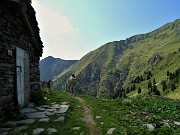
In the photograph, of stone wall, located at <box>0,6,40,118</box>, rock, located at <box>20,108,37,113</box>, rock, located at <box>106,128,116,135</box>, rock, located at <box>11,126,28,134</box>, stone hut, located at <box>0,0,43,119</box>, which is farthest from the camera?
rock, located at <box>20,108,37,113</box>

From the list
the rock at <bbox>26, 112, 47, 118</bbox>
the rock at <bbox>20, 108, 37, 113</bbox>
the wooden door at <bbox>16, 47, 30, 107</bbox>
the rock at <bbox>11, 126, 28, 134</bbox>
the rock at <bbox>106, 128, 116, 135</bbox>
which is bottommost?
the rock at <bbox>106, 128, 116, 135</bbox>

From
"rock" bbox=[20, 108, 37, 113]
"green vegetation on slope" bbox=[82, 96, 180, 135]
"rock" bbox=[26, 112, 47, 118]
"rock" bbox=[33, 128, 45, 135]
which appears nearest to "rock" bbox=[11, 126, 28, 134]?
"rock" bbox=[33, 128, 45, 135]

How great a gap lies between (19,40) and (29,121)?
19.8ft

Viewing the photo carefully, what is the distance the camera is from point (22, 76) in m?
18.1

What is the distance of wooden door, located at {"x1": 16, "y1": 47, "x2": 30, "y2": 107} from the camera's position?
17172mm

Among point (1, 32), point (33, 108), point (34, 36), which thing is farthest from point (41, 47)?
point (1, 32)

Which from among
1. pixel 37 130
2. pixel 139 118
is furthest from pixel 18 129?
pixel 139 118

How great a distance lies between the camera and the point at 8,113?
48.4ft

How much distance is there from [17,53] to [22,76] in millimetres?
1683

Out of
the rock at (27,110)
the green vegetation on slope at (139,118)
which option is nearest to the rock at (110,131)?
the green vegetation on slope at (139,118)

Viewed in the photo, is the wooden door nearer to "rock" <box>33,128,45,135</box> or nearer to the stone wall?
the stone wall

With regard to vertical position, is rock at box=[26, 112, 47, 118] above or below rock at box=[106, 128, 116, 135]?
above

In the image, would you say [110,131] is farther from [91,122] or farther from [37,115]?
[37,115]

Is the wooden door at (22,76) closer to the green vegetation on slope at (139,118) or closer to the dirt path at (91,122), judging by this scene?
the dirt path at (91,122)
